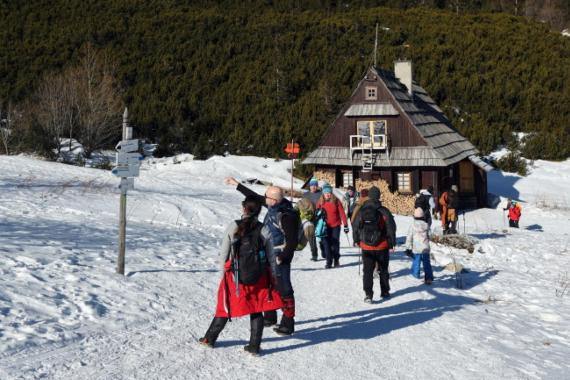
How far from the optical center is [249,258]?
499cm

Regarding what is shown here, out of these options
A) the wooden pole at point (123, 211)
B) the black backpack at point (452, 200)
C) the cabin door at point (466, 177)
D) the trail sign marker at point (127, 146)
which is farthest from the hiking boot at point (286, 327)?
the cabin door at point (466, 177)

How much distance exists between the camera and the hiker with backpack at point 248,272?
5012mm

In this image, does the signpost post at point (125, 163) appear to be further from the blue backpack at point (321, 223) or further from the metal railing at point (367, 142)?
the metal railing at point (367, 142)

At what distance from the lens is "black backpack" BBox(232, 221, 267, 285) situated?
4.99 meters

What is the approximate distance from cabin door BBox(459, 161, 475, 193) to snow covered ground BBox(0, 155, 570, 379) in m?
13.7

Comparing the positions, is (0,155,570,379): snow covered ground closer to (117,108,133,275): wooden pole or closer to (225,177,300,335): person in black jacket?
(117,108,133,275): wooden pole

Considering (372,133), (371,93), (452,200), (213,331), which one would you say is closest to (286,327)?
(213,331)

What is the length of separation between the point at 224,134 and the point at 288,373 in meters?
31.8

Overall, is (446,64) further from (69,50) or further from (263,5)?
(69,50)

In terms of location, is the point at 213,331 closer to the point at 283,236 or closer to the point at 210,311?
the point at 283,236

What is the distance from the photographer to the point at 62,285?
6.77 metres

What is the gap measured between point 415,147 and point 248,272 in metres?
21.0

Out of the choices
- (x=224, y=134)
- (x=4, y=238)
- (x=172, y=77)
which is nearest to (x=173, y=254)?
(x=4, y=238)

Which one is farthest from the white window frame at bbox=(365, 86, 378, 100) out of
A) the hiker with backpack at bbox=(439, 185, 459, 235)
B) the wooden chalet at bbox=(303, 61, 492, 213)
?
the hiker with backpack at bbox=(439, 185, 459, 235)
